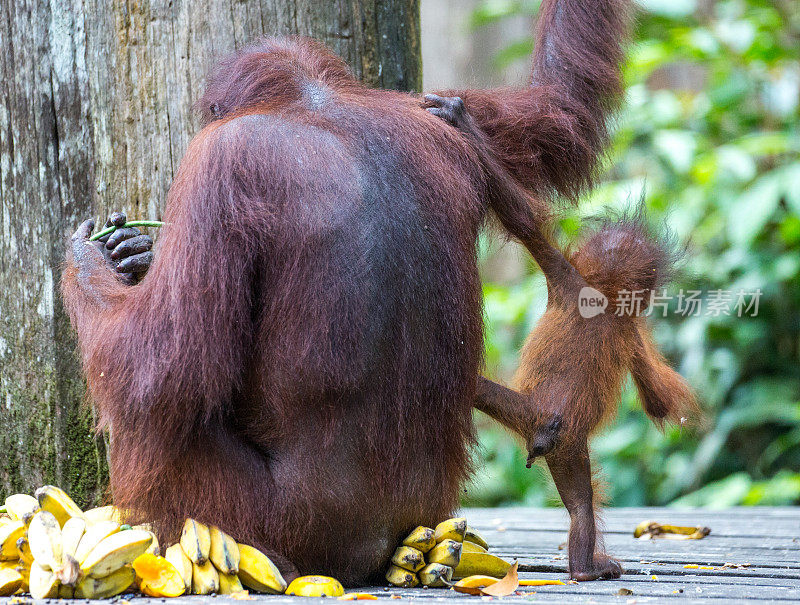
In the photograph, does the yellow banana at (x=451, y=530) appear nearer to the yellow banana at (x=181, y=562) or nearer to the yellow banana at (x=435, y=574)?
the yellow banana at (x=435, y=574)

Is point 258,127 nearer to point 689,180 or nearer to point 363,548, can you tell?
point 363,548

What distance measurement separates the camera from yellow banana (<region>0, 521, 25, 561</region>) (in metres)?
2.17

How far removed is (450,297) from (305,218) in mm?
404

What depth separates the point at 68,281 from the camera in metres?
2.43

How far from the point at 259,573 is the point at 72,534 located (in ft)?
1.34

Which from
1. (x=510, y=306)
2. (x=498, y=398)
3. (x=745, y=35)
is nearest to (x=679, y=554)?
(x=498, y=398)

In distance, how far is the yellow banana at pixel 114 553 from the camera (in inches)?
76.1

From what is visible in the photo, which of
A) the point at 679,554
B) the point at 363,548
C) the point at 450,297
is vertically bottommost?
the point at 679,554

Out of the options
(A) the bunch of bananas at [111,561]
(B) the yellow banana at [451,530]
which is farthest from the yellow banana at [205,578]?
(B) the yellow banana at [451,530]

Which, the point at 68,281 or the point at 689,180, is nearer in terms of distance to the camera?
the point at 68,281

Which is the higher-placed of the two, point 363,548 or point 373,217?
point 373,217

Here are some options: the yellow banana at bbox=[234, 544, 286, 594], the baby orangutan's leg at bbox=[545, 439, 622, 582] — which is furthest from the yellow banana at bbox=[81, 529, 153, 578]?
the baby orangutan's leg at bbox=[545, 439, 622, 582]

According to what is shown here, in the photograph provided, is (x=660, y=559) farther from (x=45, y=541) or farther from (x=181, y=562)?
(x=45, y=541)

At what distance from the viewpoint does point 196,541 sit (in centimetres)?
211
